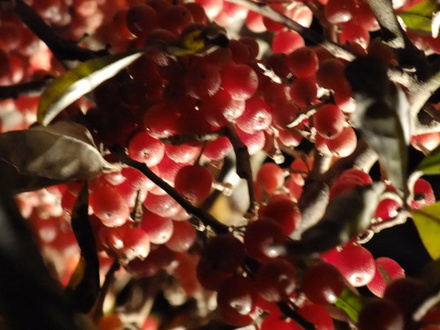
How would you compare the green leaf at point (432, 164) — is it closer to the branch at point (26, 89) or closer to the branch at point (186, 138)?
the branch at point (186, 138)

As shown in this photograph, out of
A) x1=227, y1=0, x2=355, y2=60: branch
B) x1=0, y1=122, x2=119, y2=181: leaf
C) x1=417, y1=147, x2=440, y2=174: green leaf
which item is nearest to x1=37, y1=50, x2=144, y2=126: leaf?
x1=0, y1=122, x2=119, y2=181: leaf

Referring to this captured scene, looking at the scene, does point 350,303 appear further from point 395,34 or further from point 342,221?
point 395,34

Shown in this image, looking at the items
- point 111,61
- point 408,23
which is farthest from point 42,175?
point 408,23

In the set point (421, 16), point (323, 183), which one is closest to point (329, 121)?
point (323, 183)

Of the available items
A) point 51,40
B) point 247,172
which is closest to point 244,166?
point 247,172

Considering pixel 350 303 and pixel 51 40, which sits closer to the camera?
pixel 350 303

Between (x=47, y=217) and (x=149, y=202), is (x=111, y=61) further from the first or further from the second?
(x=47, y=217)

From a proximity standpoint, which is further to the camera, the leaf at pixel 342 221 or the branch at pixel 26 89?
the branch at pixel 26 89

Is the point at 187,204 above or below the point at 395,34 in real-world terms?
below

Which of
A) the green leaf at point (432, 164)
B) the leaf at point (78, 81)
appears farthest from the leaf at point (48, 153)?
the green leaf at point (432, 164)
